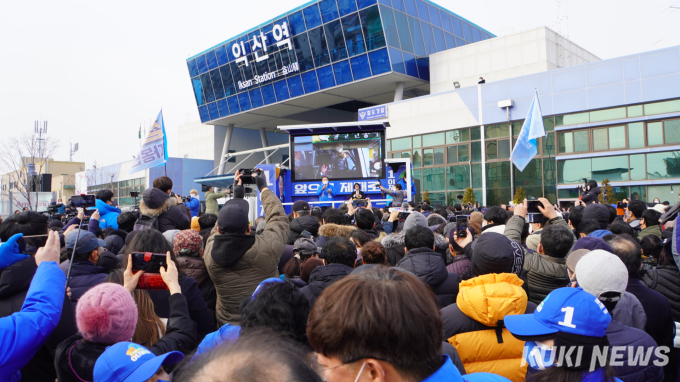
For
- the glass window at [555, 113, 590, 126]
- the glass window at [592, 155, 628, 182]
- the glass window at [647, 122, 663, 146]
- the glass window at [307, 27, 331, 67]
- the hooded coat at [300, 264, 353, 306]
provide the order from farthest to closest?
1. the glass window at [307, 27, 331, 67]
2. the glass window at [555, 113, 590, 126]
3. the glass window at [592, 155, 628, 182]
4. the glass window at [647, 122, 663, 146]
5. the hooded coat at [300, 264, 353, 306]

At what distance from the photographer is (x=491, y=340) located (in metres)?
2.45

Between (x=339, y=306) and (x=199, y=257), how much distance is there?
2.68m

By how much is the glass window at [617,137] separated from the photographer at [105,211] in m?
20.5

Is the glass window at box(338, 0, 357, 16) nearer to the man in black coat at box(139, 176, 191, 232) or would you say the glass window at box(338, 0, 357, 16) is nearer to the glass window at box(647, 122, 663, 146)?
the glass window at box(647, 122, 663, 146)

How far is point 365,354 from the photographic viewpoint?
1291mm

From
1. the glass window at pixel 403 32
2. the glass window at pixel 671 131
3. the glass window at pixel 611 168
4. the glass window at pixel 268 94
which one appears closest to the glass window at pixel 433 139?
the glass window at pixel 403 32

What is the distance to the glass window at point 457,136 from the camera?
23.4 metres

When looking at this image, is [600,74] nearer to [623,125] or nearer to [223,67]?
[623,125]

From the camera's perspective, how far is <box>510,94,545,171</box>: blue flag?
11.1 metres

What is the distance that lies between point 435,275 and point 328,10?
25.5 meters

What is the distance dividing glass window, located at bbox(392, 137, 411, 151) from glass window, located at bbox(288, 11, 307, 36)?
9.25m

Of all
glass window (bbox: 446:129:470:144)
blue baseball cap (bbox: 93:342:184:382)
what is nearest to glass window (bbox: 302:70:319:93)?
glass window (bbox: 446:129:470:144)

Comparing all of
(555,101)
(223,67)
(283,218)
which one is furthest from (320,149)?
(223,67)

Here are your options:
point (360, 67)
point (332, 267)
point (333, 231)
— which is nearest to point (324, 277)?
point (332, 267)
